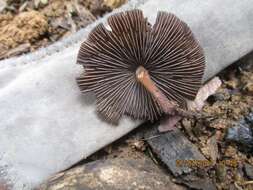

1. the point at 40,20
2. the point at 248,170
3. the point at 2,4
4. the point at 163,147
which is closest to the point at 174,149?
the point at 163,147

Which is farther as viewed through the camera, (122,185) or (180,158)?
(180,158)

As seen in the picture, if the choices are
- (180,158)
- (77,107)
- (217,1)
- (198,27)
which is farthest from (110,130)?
(217,1)

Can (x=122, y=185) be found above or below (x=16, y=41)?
below

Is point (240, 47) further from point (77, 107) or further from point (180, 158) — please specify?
point (77, 107)

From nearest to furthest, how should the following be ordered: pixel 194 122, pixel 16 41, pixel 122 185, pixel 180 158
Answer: pixel 122 185
pixel 180 158
pixel 194 122
pixel 16 41

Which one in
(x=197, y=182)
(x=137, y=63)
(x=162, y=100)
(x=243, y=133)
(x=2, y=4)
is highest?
(x=2, y=4)

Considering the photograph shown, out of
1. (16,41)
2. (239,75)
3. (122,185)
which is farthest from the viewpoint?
(16,41)

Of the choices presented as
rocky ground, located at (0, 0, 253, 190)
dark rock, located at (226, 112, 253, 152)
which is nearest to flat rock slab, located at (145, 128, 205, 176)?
rocky ground, located at (0, 0, 253, 190)

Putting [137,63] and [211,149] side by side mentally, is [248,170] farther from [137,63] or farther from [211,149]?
[137,63]
